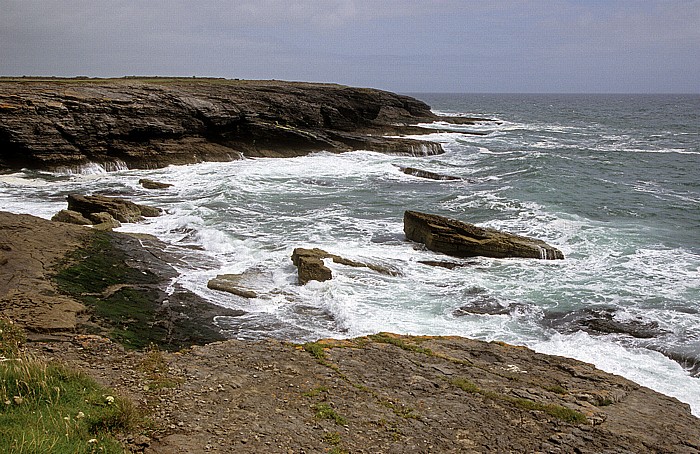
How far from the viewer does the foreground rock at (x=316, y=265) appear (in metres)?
16.1

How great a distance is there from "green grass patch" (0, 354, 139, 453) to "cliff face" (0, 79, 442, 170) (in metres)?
31.0

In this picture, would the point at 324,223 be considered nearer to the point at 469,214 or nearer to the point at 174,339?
the point at 469,214

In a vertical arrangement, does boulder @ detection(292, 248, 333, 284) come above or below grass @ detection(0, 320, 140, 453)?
below

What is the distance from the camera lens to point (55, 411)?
21.8 feet

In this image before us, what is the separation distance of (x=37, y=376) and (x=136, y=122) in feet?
111

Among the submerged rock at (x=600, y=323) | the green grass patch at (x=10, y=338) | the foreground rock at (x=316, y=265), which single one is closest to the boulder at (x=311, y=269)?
the foreground rock at (x=316, y=265)

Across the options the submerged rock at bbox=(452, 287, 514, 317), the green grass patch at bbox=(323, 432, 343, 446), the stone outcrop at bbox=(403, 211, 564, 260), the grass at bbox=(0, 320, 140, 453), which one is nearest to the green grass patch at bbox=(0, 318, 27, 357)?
the grass at bbox=(0, 320, 140, 453)

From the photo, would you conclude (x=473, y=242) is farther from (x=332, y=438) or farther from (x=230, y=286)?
(x=332, y=438)

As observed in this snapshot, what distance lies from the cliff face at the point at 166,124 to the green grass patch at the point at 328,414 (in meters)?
32.5

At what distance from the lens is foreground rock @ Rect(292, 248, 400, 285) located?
16.1 m

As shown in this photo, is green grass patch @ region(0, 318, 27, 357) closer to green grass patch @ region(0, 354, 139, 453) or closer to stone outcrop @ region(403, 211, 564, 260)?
green grass patch @ region(0, 354, 139, 453)

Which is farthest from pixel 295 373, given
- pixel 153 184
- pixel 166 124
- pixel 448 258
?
pixel 166 124

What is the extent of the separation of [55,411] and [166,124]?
116 feet

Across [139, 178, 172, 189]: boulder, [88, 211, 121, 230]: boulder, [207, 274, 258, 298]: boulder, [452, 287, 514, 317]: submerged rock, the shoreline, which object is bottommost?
[452, 287, 514, 317]: submerged rock
